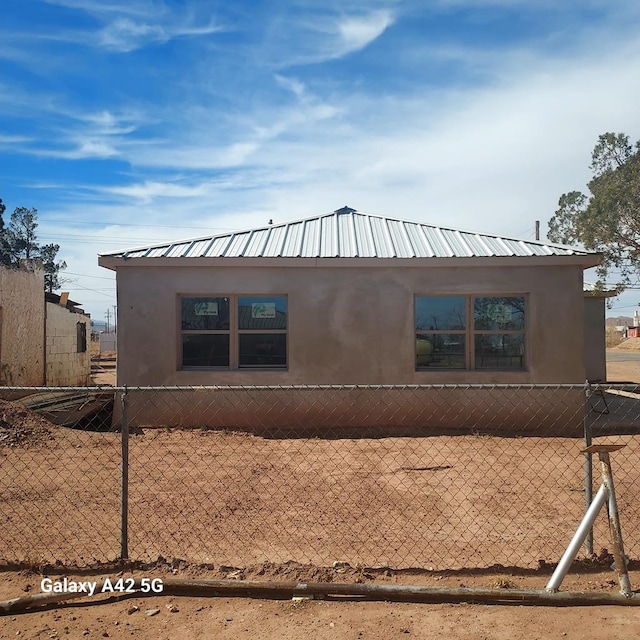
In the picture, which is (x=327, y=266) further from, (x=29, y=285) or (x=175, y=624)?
(x=29, y=285)

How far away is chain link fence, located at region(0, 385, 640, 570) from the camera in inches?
186

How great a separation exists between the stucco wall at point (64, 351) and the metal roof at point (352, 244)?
7674 mm

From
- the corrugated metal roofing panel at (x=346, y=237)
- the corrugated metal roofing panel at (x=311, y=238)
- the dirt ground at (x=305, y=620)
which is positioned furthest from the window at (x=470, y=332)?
the dirt ground at (x=305, y=620)

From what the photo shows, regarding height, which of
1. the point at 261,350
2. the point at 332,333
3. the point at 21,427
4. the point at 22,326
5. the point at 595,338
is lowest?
the point at 21,427

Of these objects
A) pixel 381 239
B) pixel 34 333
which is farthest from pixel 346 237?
pixel 34 333

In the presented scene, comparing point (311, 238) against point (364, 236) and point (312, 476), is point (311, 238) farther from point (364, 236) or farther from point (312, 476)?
point (312, 476)

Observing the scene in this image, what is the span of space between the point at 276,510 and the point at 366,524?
96 cm

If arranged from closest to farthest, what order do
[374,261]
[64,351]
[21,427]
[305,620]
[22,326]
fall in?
[305,620] → [21,427] → [374,261] → [22,326] → [64,351]

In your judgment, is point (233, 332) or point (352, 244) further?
point (352, 244)

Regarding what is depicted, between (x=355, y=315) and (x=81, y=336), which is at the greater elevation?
(x=355, y=315)

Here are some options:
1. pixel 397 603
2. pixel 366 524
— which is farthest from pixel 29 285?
pixel 397 603

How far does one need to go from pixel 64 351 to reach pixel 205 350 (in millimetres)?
9464

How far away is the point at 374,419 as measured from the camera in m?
10.3

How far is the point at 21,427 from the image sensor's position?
938cm
